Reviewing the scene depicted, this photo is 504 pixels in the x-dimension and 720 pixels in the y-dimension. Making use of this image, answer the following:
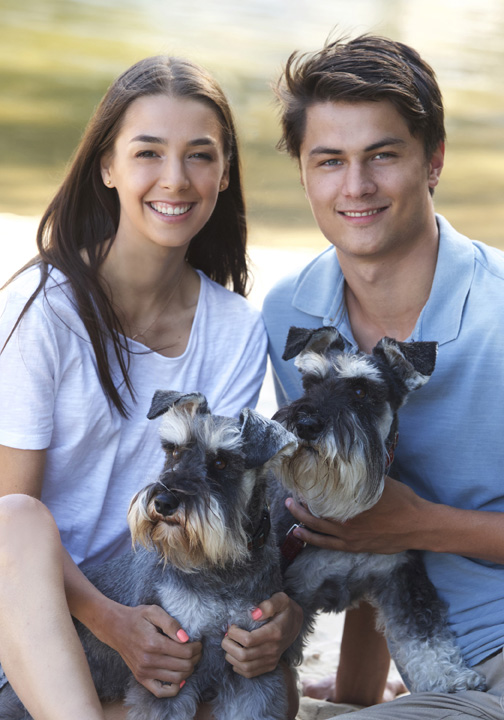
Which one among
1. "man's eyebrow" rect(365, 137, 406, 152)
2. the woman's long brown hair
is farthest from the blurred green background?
"man's eyebrow" rect(365, 137, 406, 152)

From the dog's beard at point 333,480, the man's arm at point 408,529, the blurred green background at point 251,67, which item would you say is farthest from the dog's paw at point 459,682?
the blurred green background at point 251,67

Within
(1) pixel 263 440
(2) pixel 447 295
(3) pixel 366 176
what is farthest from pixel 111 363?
(2) pixel 447 295

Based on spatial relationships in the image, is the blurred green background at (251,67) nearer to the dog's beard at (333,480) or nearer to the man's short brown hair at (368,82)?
the man's short brown hair at (368,82)

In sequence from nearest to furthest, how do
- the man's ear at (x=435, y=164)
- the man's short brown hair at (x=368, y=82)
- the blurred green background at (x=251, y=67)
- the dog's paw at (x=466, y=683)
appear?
the dog's paw at (x=466, y=683), the man's short brown hair at (x=368, y=82), the man's ear at (x=435, y=164), the blurred green background at (x=251, y=67)

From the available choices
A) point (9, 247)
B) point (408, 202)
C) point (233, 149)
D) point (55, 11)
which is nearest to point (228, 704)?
point (408, 202)

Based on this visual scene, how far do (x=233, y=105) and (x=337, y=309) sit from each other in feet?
3.25

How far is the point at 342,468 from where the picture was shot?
2908mm

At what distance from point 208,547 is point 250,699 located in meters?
0.66

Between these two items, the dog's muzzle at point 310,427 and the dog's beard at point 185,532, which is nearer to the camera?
the dog's beard at point 185,532

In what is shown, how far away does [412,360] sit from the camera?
3119 mm

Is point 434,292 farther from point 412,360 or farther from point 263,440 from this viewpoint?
point 263,440

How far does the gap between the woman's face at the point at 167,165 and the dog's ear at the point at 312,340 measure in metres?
0.60

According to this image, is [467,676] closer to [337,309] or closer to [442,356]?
[442,356]

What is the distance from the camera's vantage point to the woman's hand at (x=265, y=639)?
9.48 feet
